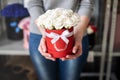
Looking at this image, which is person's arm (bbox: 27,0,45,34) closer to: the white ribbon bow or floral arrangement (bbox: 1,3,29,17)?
the white ribbon bow

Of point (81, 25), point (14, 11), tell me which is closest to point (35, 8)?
point (81, 25)

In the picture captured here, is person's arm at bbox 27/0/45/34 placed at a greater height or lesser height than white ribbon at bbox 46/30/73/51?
greater

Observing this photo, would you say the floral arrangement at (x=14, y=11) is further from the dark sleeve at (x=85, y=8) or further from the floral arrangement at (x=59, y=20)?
the floral arrangement at (x=59, y=20)

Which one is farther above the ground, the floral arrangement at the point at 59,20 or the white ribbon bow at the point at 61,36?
the floral arrangement at the point at 59,20

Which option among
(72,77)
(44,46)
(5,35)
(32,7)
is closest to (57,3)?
(32,7)

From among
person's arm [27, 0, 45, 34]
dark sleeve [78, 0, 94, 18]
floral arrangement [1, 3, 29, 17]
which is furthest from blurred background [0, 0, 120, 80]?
person's arm [27, 0, 45, 34]

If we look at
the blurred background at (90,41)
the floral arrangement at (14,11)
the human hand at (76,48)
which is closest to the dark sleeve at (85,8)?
the human hand at (76,48)

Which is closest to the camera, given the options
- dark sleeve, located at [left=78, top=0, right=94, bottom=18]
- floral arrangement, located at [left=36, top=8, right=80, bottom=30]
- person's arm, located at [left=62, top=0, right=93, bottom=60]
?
floral arrangement, located at [left=36, top=8, right=80, bottom=30]

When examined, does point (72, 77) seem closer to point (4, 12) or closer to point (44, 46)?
point (44, 46)
